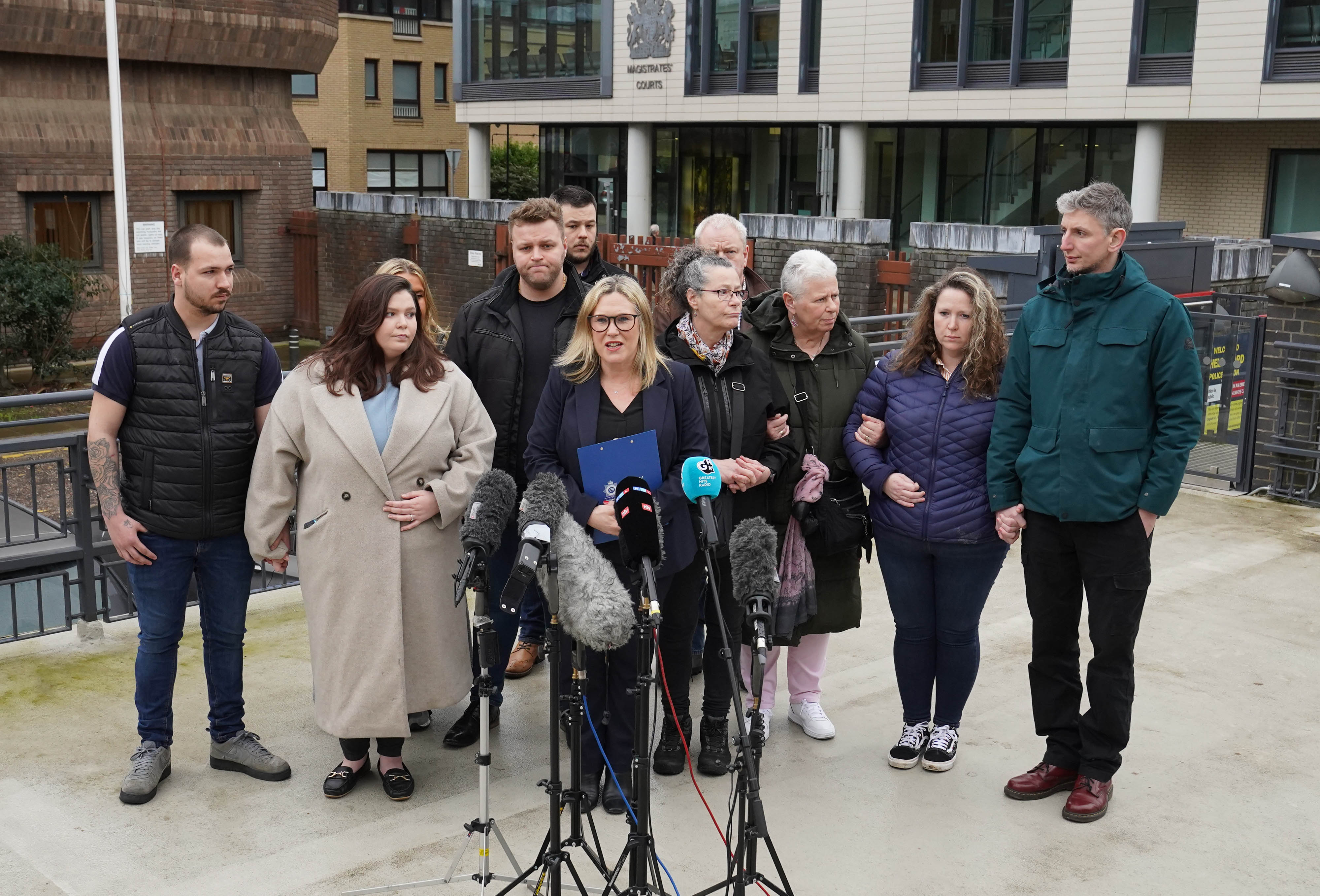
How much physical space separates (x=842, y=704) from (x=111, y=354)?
135 inches

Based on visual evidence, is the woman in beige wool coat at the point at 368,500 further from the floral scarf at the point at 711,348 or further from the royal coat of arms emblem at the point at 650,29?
the royal coat of arms emblem at the point at 650,29

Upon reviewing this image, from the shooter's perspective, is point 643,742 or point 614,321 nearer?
point 643,742

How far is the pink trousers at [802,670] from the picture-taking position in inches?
216

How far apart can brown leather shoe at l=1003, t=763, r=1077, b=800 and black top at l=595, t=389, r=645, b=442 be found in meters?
2.01

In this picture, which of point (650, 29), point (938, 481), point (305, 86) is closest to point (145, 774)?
point (938, 481)

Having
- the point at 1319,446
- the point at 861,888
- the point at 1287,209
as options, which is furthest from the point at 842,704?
the point at 1287,209

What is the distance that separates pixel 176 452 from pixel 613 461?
166 cm

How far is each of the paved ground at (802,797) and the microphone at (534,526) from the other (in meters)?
1.20

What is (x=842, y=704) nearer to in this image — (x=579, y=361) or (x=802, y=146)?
(x=579, y=361)

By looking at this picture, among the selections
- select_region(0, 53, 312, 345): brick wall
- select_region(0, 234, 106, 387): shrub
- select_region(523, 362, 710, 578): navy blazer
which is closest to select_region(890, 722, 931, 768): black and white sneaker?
select_region(523, 362, 710, 578): navy blazer

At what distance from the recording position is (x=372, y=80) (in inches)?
1805

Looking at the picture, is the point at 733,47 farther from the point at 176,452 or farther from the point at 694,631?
the point at 176,452

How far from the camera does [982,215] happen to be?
31.1 m

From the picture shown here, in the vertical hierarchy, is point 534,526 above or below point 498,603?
above
